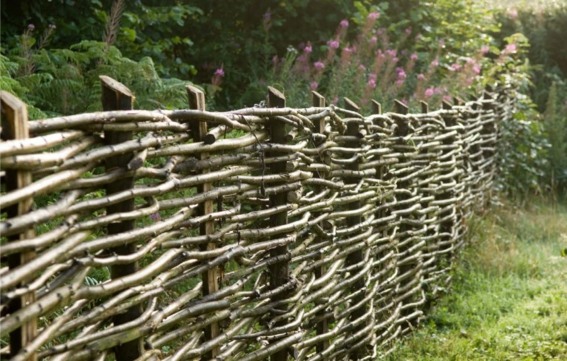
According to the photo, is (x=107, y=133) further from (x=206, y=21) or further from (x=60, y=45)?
(x=206, y=21)

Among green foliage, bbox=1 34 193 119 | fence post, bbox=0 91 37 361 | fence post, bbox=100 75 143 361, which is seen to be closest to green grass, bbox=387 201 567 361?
green foliage, bbox=1 34 193 119

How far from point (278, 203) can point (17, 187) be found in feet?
5.71

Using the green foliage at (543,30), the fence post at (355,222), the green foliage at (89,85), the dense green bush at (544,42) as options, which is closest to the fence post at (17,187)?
the green foliage at (89,85)

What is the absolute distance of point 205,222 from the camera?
318 cm

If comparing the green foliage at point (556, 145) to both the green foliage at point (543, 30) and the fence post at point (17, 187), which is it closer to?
the green foliage at point (543, 30)

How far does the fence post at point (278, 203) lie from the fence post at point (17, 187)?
1.67m

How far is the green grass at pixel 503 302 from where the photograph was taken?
17.5 feet

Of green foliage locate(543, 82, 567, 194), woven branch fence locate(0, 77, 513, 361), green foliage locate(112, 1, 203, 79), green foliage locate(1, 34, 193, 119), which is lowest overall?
green foliage locate(543, 82, 567, 194)

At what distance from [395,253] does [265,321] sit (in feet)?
6.62

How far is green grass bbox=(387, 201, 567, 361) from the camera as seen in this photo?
5344mm

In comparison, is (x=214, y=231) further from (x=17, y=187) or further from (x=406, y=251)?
(x=406, y=251)

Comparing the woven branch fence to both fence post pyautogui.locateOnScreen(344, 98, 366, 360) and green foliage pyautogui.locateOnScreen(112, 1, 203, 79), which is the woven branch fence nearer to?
fence post pyautogui.locateOnScreen(344, 98, 366, 360)

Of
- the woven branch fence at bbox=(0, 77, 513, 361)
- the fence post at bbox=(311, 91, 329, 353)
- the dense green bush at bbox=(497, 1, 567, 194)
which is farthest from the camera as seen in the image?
the dense green bush at bbox=(497, 1, 567, 194)

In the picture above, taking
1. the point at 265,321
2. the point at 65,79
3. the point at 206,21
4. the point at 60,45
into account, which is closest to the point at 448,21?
the point at 206,21
